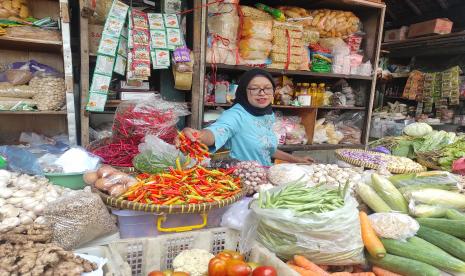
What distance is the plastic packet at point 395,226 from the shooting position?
1.38 meters

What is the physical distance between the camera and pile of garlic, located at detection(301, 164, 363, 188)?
191 cm

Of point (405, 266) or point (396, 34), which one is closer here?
point (405, 266)

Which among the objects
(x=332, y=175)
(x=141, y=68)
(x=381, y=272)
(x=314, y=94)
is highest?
(x=141, y=68)

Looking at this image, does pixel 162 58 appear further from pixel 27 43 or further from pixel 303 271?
pixel 303 271

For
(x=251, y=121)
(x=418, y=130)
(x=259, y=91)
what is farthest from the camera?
(x=418, y=130)

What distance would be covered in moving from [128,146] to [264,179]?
0.93 metres

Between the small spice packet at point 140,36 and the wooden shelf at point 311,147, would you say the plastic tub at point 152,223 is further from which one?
the wooden shelf at point 311,147

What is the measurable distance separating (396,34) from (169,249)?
732 centimetres

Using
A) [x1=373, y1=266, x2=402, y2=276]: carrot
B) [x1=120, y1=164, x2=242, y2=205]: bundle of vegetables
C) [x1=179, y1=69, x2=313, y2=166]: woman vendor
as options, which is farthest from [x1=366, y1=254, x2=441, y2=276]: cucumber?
[x1=179, y1=69, x2=313, y2=166]: woman vendor

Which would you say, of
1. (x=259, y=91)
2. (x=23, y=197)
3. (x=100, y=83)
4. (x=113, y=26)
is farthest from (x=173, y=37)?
(x=23, y=197)

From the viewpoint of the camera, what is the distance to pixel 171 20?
2.95 metres

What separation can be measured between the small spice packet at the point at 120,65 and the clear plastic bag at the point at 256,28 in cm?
124

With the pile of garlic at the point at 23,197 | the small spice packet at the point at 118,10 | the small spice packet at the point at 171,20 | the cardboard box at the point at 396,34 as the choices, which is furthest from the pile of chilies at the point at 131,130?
the cardboard box at the point at 396,34

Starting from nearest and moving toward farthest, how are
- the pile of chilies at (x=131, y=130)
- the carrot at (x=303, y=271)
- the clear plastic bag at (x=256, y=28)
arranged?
the carrot at (x=303, y=271) < the pile of chilies at (x=131, y=130) < the clear plastic bag at (x=256, y=28)
